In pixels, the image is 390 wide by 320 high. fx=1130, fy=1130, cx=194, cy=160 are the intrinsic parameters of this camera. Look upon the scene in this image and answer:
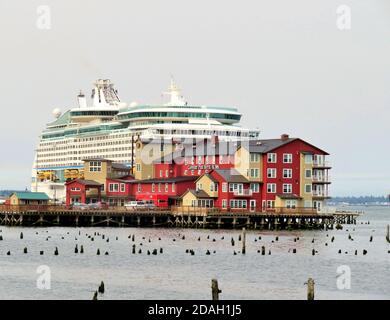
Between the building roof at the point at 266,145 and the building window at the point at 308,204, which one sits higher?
the building roof at the point at 266,145

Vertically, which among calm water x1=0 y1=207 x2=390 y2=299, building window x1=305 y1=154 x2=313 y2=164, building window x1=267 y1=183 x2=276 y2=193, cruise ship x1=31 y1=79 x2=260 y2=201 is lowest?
calm water x1=0 y1=207 x2=390 y2=299

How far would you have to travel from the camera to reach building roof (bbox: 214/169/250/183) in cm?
12056

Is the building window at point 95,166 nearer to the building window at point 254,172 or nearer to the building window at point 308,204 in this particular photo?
the building window at point 254,172

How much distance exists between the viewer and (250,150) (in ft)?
399

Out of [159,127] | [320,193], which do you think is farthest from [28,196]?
[159,127]

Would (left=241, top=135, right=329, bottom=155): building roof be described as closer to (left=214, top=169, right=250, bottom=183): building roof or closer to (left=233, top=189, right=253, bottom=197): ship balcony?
(left=214, top=169, right=250, bottom=183): building roof

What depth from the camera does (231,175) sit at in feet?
399

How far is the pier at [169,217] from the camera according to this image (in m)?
119

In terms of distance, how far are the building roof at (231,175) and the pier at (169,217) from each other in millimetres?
3257

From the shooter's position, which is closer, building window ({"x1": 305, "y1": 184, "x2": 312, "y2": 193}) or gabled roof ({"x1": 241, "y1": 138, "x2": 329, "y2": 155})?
gabled roof ({"x1": 241, "y1": 138, "x2": 329, "y2": 155})

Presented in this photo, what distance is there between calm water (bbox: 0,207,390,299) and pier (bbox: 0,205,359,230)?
1151cm

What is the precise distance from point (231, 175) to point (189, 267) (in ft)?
157

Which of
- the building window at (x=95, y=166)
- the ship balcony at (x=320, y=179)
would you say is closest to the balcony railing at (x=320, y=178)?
the ship balcony at (x=320, y=179)

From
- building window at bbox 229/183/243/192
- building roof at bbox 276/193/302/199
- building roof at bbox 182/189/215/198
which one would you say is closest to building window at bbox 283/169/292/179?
building roof at bbox 276/193/302/199
